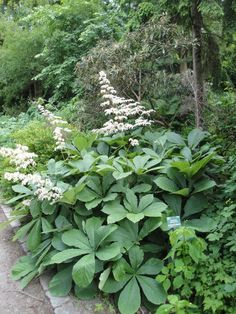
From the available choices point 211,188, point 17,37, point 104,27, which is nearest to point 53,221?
point 211,188

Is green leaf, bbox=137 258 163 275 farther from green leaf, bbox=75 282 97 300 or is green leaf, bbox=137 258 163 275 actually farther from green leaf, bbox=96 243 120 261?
green leaf, bbox=75 282 97 300

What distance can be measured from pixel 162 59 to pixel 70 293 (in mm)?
3593

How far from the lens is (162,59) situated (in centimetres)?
516

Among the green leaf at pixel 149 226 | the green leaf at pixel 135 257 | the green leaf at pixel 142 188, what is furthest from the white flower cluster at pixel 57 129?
the green leaf at pixel 135 257

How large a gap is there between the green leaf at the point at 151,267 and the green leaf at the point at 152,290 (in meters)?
0.05

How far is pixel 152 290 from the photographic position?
8.88ft

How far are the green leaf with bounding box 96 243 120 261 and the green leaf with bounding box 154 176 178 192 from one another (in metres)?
0.74

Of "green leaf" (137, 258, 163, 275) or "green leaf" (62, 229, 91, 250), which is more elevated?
"green leaf" (62, 229, 91, 250)

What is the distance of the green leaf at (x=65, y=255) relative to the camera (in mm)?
2750

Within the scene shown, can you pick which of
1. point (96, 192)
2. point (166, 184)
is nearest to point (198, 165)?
point (166, 184)

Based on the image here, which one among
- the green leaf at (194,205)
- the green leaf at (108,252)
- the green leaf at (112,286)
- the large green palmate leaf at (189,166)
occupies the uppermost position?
the large green palmate leaf at (189,166)

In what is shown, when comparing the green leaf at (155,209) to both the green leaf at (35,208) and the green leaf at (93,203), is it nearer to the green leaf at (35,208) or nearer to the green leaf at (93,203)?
the green leaf at (93,203)

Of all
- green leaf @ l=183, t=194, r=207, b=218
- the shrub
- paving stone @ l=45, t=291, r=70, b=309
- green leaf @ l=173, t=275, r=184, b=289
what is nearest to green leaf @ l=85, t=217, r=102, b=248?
paving stone @ l=45, t=291, r=70, b=309

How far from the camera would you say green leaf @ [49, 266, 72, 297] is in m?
2.81
